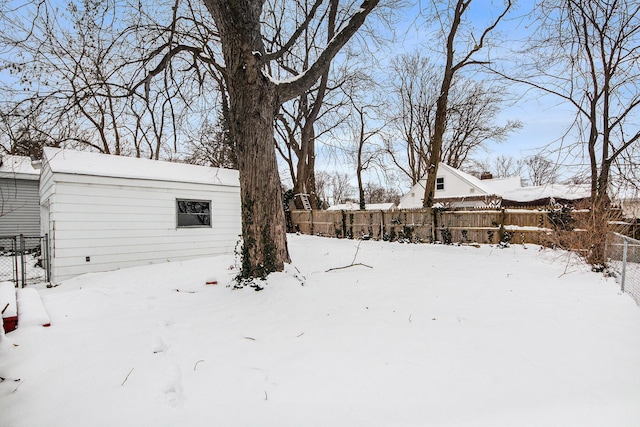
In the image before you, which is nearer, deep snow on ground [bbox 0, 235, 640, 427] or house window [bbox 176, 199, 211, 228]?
deep snow on ground [bbox 0, 235, 640, 427]

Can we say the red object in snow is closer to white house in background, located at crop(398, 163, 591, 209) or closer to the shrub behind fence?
the shrub behind fence

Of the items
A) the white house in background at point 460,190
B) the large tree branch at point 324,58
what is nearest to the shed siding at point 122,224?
the large tree branch at point 324,58

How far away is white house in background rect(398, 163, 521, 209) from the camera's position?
2131 cm

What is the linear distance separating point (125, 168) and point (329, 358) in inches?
319

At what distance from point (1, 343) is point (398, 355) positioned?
3.42m

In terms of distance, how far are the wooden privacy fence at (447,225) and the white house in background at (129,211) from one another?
562 centimetres

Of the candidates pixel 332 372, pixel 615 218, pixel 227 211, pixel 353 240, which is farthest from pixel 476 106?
pixel 332 372

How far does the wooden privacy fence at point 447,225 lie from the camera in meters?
9.80

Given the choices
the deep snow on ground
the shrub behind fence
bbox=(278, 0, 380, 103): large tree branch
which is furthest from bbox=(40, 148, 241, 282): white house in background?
the shrub behind fence

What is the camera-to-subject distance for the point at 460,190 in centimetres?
2214

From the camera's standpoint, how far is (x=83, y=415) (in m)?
2.01

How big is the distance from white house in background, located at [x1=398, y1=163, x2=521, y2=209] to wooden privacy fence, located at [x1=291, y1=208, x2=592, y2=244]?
1017 cm

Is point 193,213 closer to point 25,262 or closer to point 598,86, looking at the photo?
point 25,262

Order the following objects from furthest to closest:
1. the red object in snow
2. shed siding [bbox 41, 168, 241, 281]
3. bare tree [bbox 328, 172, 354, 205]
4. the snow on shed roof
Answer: bare tree [bbox 328, 172, 354, 205] → the snow on shed roof → shed siding [bbox 41, 168, 241, 281] → the red object in snow
